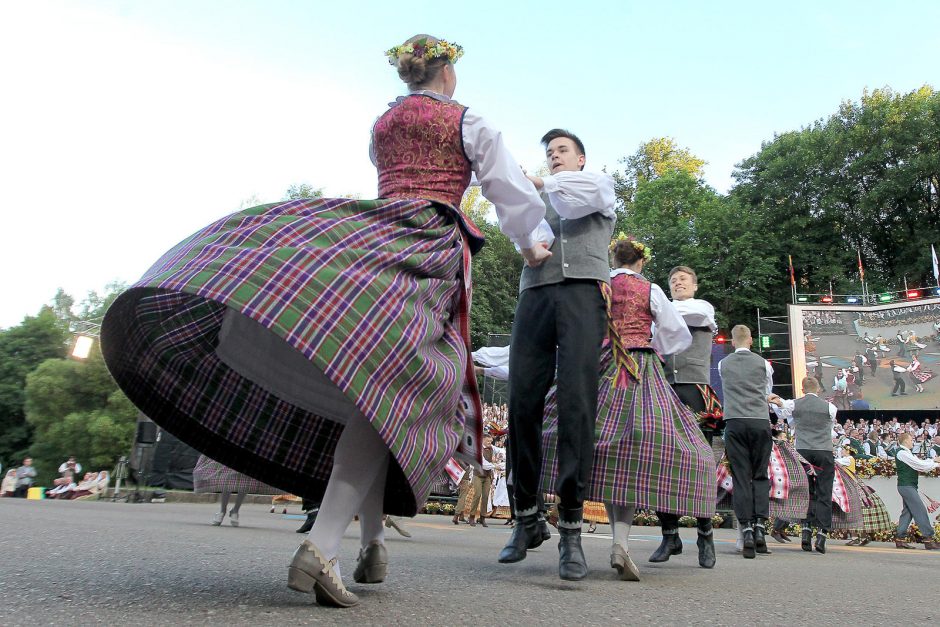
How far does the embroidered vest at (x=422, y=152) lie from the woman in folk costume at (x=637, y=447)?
68.3 inches

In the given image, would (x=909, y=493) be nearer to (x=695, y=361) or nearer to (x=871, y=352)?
(x=695, y=361)

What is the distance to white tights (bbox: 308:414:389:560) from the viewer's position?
216cm

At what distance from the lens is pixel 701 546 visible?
479 cm

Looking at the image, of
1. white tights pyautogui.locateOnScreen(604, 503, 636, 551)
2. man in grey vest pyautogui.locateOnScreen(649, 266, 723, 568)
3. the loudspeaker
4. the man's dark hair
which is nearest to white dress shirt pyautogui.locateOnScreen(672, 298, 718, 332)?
man in grey vest pyautogui.locateOnScreen(649, 266, 723, 568)

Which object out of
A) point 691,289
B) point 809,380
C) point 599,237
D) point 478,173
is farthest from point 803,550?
point 478,173

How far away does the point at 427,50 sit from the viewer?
115 inches

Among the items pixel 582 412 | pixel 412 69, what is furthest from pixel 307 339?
pixel 582 412

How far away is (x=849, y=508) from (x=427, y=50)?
8090 mm

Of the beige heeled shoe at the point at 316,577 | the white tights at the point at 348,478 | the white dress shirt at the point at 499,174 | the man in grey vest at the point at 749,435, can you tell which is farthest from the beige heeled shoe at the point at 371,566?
the man in grey vest at the point at 749,435

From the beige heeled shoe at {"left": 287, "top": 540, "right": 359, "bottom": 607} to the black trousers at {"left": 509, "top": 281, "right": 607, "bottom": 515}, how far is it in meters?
1.73

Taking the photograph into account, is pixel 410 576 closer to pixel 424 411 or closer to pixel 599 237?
pixel 424 411

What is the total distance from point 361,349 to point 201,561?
65.6 inches

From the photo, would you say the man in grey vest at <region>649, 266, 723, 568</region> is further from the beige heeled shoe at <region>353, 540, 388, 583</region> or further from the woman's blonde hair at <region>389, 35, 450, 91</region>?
the beige heeled shoe at <region>353, 540, 388, 583</region>

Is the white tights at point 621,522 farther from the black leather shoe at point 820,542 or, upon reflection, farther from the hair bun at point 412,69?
the black leather shoe at point 820,542
